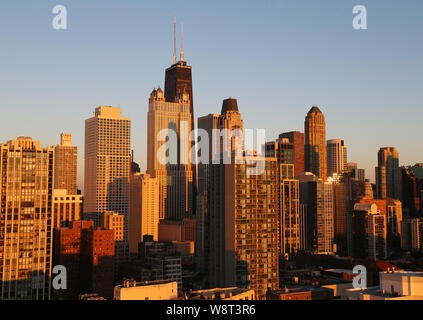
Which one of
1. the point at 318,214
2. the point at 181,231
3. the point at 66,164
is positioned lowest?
the point at 181,231

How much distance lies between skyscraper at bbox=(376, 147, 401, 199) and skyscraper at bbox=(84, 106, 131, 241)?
9628 centimetres

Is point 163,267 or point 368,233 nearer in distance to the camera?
point 163,267

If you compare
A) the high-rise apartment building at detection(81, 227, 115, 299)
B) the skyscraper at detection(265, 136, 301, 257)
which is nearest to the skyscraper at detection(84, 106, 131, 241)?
the skyscraper at detection(265, 136, 301, 257)

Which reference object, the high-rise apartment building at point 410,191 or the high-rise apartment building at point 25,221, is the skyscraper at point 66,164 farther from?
the high-rise apartment building at point 410,191

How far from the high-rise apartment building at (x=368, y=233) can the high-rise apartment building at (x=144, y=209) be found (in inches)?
2435

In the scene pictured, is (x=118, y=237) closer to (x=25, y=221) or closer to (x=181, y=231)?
(x=181, y=231)

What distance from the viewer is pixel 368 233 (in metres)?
123

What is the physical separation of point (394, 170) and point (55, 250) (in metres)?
141

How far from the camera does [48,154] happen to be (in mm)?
65875

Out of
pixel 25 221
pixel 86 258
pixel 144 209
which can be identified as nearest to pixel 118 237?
pixel 86 258

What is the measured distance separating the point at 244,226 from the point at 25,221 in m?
30.1

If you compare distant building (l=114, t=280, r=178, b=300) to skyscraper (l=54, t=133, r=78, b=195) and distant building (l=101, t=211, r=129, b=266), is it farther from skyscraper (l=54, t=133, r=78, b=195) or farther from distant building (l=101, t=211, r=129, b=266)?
skyscraper (l=54, t=133, r=78, b=195)

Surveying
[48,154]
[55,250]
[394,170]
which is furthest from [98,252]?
[394,170]

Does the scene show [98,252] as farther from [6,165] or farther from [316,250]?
[316,250]
